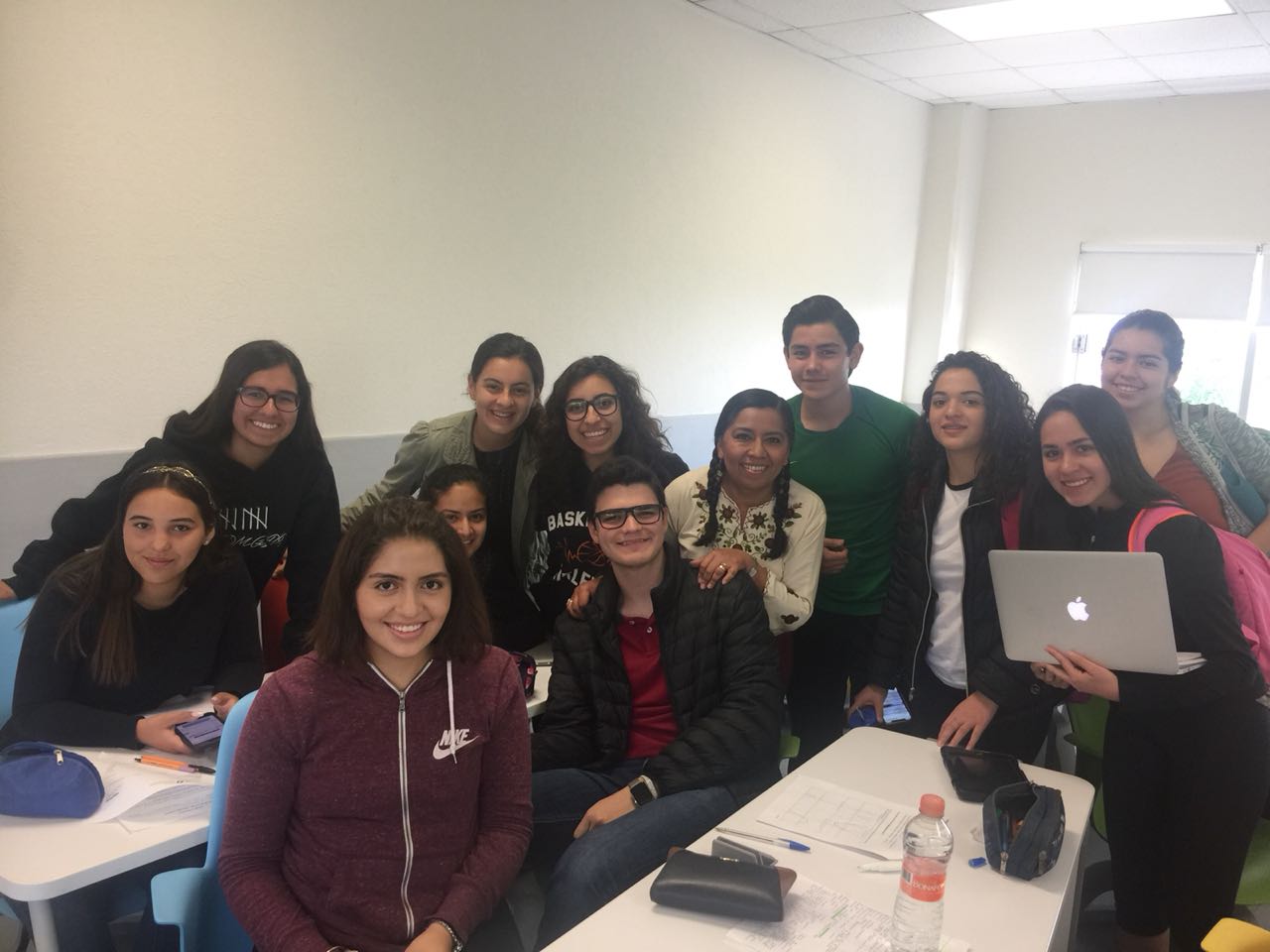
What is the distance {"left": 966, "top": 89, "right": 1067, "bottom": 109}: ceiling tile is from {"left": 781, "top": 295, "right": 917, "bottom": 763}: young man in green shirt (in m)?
4.56

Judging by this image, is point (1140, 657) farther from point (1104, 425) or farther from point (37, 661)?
point (37, 661)

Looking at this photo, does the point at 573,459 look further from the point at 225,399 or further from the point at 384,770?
the point at 384,770

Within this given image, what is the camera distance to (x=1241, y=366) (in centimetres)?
603

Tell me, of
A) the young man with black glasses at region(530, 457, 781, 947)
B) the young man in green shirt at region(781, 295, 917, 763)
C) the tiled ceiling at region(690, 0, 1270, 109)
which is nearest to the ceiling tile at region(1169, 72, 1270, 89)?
the tiled ceiling at region(690, 0, 1270, 109)

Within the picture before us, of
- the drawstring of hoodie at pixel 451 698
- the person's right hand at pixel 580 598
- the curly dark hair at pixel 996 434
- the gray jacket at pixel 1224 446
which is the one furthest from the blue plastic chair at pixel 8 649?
the gray jacket at pixel 1224 446

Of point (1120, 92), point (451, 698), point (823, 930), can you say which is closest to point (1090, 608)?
point (823, 930)

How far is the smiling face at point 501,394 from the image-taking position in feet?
8.67

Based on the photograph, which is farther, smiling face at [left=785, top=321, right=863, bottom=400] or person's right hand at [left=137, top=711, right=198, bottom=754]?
smiling face at [left=785, top=321, right=863, bottom=400]

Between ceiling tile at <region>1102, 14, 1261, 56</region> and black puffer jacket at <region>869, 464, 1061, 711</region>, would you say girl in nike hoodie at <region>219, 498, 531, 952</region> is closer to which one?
black puffer jacket at <region>869, 464, 1061, 711</region>

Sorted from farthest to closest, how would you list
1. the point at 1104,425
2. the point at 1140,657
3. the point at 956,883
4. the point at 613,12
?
the point at 613,12 < the point at 1104,425 < the point at 1140,657 < the point at 956,883

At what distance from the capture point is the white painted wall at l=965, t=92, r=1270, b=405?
5.96 m

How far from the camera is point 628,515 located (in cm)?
215

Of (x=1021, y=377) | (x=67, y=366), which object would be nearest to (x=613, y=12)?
(x=67, y=366)

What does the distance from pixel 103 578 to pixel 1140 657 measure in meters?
2.13
